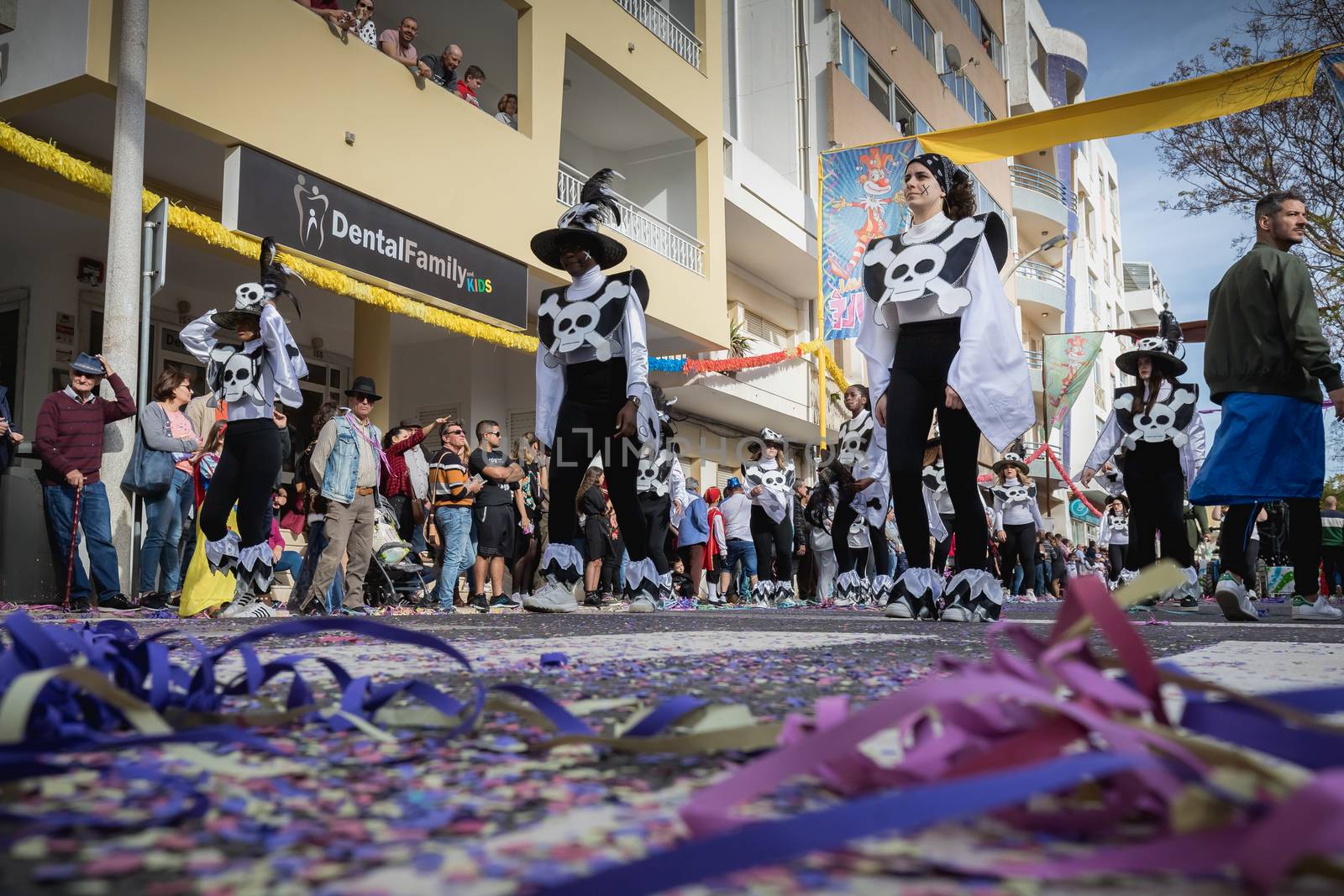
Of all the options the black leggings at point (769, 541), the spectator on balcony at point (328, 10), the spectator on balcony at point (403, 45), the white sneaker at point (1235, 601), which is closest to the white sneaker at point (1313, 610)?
the white sneaker at point (1235, 601)

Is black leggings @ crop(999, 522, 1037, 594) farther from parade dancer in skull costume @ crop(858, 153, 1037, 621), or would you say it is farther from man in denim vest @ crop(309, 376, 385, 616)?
parade dancer in skull costume @ crop(858, 153, 1037, 621)

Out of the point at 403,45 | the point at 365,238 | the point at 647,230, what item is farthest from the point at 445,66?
the point at 647,230

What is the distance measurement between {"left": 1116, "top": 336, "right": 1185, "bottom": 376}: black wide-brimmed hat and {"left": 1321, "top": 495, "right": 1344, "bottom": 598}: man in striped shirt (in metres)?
5.31

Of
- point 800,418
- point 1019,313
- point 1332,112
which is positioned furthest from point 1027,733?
A: point 1019,313

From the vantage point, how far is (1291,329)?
5531mm

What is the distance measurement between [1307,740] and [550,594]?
557cm

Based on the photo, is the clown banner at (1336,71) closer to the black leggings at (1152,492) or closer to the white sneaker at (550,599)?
the black leggings at (1152,492)

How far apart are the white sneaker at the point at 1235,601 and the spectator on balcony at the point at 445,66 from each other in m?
10.1

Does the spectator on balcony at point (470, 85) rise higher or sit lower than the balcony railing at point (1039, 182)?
lower

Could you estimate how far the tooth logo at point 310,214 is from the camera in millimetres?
10500

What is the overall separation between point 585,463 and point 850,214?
15.8 meters

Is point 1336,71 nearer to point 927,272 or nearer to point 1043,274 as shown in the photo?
point 927,272

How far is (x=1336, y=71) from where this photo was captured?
1108 centimetres

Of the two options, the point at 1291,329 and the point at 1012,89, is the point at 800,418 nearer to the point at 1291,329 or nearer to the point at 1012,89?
the point at 1291,329
